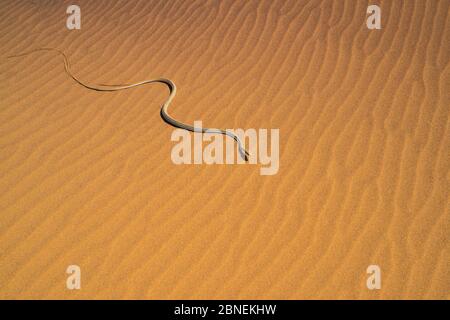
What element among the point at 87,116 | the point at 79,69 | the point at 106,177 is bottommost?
the point at 106,177

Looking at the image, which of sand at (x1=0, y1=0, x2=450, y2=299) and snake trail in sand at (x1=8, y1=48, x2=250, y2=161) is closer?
sand at (x1=0, y1=0, x2=450, y2=299)

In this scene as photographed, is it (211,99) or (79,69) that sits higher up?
(79,69)

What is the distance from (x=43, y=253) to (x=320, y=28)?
4.37 m

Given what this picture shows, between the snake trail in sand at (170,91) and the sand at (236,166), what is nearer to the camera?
the sand at (236,166)

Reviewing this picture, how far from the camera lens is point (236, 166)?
3.48 m

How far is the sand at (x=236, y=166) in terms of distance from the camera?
8.75 ft

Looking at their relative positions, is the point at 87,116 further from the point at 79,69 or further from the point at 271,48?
the point at 271,48

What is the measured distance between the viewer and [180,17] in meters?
5.82

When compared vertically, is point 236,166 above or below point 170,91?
below

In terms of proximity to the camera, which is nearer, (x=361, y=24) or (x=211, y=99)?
(x=211, y=99)

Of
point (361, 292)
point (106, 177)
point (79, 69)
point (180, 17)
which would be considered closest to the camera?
point (361, 292)

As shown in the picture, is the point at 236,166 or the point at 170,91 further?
the point at 170,91

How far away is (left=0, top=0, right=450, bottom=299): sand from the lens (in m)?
2.67

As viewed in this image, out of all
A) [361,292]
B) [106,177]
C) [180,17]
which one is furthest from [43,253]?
[180,17]
